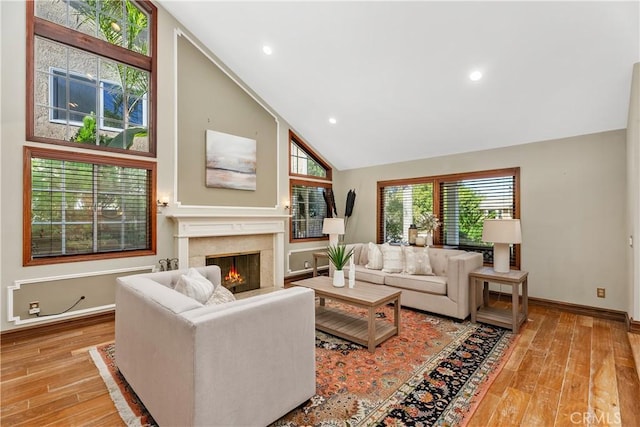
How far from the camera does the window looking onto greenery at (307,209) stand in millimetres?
5688

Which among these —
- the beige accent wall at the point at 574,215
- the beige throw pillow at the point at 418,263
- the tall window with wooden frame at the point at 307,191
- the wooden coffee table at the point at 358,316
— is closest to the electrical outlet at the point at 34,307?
the wooden coffee table at the point at 358,316

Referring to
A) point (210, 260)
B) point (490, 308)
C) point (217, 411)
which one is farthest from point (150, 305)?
point (490, 308)

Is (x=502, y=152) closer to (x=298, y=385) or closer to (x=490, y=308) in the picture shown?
(x=490, y=308)

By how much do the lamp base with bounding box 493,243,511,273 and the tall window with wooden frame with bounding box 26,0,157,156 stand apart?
15.1ft

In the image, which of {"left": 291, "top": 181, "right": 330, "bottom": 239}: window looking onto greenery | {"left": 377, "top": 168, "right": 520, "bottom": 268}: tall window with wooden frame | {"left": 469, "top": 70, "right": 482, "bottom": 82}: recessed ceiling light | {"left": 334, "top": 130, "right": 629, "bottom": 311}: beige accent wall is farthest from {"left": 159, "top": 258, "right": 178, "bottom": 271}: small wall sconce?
{"left": 334, "top": 130, "right": 629, "bottom": 311}: beige accent wall

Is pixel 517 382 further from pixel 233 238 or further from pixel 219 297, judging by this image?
pixel 233 238

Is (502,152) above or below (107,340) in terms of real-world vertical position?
above

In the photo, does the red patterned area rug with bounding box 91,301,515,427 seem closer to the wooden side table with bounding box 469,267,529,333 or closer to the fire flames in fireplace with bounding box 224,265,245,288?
the wooden side table with bounding box 469,267,529,333

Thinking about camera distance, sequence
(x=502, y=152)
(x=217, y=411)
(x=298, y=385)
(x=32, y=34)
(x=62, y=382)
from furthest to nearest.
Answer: (x=502, y=152) < (x=32, y=34) < (x=62, y=382) < (x=298, y=385) < (x=217, y=411)

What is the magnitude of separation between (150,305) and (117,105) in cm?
326

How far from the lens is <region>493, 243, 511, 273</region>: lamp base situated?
3.43 meters

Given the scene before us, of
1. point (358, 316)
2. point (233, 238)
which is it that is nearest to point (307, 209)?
point (233, 238)

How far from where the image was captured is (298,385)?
1810 mm

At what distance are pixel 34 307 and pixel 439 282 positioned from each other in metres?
4.53
